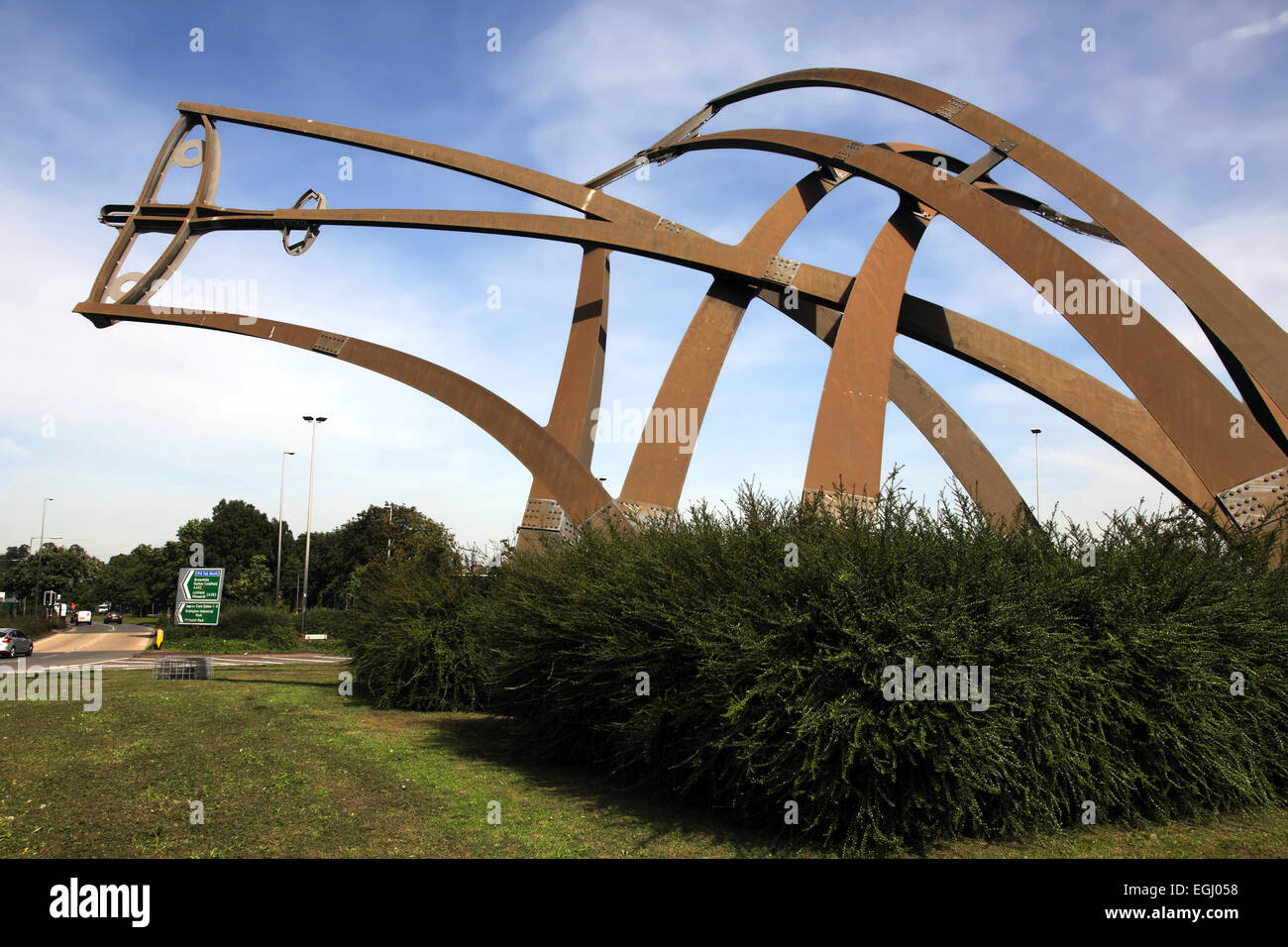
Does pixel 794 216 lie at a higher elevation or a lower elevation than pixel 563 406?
higher

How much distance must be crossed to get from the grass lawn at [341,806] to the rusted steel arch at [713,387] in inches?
184

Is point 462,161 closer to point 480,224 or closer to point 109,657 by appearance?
point 480,224

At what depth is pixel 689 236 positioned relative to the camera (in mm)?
14781

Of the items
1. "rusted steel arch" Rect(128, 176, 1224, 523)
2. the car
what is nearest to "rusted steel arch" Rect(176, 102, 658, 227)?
"rusted steel arch" Rect(128, 176, 1224, 523)

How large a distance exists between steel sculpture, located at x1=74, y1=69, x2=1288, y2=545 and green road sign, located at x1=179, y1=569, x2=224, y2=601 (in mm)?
8088

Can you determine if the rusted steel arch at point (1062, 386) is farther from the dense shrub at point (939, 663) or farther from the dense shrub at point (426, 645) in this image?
the dense shrub at point (426, 645)

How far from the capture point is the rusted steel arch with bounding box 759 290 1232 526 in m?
13.2

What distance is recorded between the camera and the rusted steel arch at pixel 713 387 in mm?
14070

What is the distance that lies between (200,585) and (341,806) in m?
17.3

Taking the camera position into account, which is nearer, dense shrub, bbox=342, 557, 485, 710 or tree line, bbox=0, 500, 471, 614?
dense shrub, bbox=342, 557, 485, 710

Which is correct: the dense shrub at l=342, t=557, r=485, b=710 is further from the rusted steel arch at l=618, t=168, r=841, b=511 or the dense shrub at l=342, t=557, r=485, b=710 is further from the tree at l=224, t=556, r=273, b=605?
the tree at l=224, t=556, r=273, b=605
